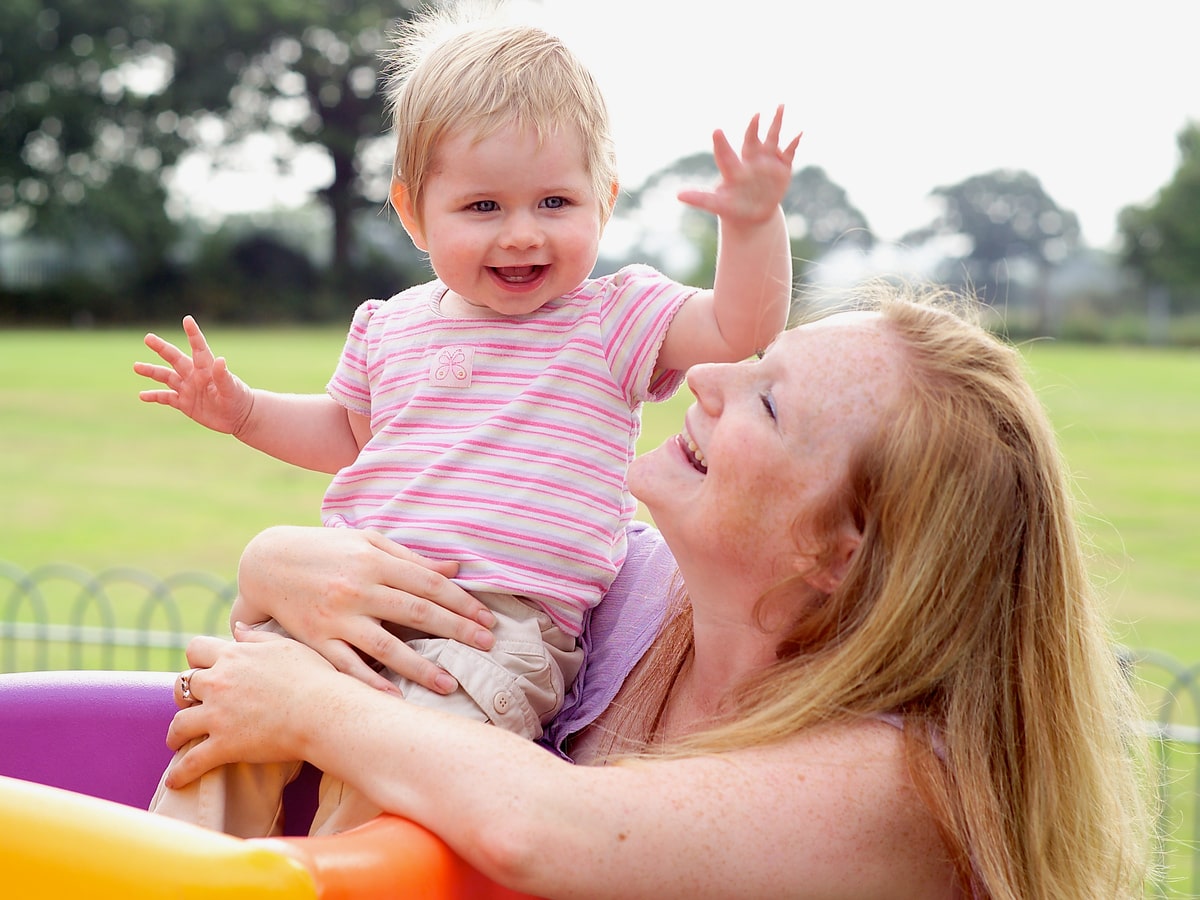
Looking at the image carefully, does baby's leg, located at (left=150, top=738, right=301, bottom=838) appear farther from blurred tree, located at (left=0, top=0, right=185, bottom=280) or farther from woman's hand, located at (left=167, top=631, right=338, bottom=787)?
blurred tree, located at (left=0, top=0, right=185, bottom=280)

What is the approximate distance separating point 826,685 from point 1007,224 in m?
29.4

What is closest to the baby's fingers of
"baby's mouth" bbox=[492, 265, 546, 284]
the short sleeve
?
the short sleeve

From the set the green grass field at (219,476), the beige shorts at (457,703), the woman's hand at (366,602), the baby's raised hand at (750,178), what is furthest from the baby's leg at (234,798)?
the green grass field at (219,476)

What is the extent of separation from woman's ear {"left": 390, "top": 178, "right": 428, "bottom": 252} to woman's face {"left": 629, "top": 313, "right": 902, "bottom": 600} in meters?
0.43

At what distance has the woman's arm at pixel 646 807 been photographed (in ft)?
3.81

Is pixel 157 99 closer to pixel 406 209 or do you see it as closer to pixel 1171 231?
pixel 1171 231

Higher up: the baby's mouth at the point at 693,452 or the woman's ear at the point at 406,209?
the woman's ear at the point at 406,209

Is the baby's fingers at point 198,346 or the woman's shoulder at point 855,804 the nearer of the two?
the woman's shoulder at point 855,804

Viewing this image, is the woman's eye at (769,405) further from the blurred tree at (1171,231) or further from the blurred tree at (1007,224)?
the blurred tree at (1171,231)

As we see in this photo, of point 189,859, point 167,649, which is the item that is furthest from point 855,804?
point 167,649

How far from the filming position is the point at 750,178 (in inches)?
56.7

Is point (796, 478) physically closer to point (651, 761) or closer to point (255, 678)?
point (651, 761)

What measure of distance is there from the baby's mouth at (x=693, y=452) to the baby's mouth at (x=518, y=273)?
0.88ft

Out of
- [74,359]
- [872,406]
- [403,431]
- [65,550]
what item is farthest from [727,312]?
[74,359]
